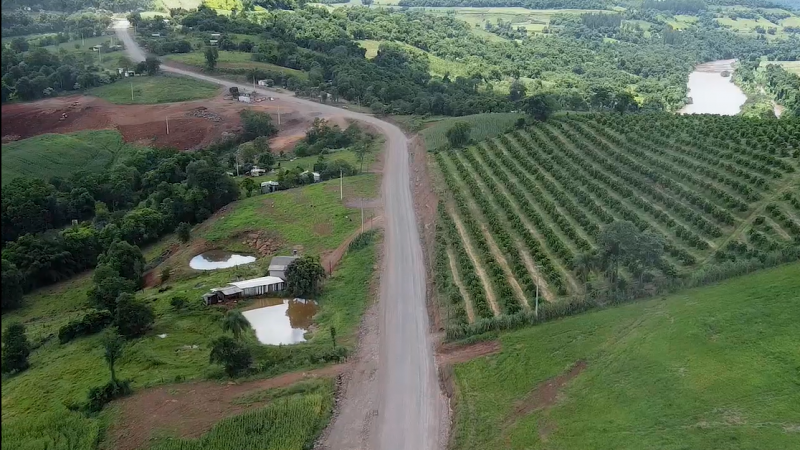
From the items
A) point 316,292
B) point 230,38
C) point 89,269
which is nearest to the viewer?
point 316,292

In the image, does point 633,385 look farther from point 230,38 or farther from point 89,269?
point 230,38

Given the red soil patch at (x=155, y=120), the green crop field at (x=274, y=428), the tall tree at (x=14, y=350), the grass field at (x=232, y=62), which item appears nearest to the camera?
the green crop field at (x=274, y=428)

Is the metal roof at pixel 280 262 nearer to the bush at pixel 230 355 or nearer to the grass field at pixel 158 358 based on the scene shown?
the grass field at pixel 158 358

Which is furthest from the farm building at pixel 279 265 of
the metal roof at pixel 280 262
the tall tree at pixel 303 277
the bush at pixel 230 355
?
the bush at pixel 230 355

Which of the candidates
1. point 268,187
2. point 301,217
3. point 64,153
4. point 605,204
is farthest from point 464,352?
point 64,153

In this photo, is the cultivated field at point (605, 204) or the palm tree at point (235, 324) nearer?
the palm tree at point (235, 324)

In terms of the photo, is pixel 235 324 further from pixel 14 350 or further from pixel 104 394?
pixel 14 350

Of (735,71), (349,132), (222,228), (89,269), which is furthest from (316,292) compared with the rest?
(735,71)
